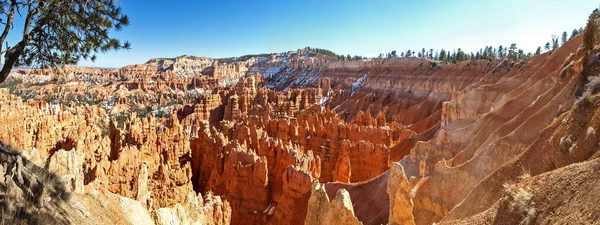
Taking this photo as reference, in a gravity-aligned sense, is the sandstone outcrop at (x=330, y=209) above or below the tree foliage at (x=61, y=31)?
below

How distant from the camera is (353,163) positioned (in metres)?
26.7

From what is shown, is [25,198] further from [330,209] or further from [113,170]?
[113,170]

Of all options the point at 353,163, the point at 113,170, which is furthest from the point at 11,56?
the point at 353,163

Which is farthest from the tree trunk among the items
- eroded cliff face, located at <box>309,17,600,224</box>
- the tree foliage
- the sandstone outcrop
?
eroded cliff face, located at <box>309,17,600,224</box>

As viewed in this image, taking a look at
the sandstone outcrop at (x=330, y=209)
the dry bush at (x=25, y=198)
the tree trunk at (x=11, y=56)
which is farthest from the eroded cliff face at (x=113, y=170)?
the sandstone outcrop at (x=330, y=209)

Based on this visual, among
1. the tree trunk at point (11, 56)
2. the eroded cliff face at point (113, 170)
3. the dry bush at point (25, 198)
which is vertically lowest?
the eroded cliff face at point (113, 170)

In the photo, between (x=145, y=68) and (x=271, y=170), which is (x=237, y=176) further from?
(x=145, y=68)

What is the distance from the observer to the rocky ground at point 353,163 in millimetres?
6805

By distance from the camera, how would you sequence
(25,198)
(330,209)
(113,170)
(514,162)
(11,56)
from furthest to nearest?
(113,170) < (330,209) < (514,162) < (11,56) < (25,198)

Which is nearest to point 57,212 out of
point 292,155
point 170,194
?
point 170,194

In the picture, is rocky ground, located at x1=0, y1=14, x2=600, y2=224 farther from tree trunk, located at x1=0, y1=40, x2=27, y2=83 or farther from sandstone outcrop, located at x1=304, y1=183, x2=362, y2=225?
tree trunk, located at x1=0, y1=40, x2=27, y2=83

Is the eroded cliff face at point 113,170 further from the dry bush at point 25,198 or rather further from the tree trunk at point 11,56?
the tree trunk at point 11,56

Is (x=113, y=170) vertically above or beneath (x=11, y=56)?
beneath

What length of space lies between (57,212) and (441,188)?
11770 millimetres
